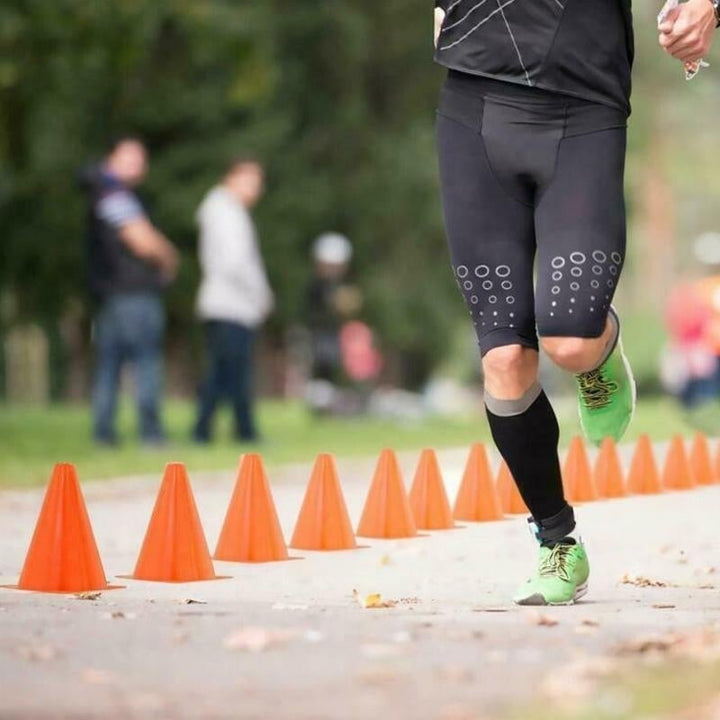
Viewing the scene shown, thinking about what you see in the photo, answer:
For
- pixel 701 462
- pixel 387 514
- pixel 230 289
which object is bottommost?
pixel 387 514

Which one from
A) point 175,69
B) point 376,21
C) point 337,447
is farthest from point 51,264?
point 337,447

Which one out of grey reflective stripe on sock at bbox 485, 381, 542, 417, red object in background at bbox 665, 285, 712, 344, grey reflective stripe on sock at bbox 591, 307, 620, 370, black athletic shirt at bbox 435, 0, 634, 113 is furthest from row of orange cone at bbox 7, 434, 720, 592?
red object in background at bbox 665, 285, 712, 344

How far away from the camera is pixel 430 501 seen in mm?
8602

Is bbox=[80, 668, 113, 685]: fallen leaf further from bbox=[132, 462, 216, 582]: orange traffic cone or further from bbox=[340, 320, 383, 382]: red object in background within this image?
bbox=[340, 320, 383, 382]: red object in background

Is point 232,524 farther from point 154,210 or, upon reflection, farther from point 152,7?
point 154,210

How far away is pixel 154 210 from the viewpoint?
28078 mm

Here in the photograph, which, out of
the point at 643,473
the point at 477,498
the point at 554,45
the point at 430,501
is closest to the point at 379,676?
the point at 554,45

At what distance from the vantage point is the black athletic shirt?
550cm

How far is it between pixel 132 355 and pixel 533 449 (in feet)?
30.1

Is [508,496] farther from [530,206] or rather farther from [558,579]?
[530,206]

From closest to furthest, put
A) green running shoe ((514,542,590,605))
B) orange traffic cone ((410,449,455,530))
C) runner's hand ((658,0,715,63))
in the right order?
runner's hand ((658,0,715,63)), green running shoe ((514,542,590,605)), orange traffic cone ((410,449,455,530))

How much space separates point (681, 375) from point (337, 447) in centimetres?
746

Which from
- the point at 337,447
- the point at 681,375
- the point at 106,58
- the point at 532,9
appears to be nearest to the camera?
the point at 532,9

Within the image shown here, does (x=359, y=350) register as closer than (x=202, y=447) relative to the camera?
No
